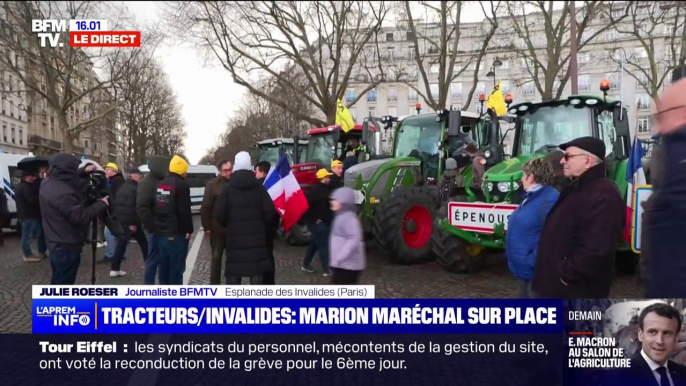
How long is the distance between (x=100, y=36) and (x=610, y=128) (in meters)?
6.05

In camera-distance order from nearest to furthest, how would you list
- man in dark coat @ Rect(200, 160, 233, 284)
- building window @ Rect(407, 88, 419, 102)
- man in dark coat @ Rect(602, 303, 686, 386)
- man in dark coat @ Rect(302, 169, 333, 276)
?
man in dark coat @ Rect(602, 303, 686, 386)
man in dark coat @ Rect(200, 160, 233, 284)
man in dark coat @ Rect(302, 169, 333, 276)
building window @ Rect(407, 88, 419, 102)

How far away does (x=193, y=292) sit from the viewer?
2615 millimetres

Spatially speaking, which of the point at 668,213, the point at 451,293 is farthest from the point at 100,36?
the point at 451,293

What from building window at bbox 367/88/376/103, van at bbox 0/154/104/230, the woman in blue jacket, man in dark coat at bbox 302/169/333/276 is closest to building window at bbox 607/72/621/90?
man in dark coat at bbox 302/169/333/276

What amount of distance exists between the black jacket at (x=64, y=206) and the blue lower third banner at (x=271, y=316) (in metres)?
1.51

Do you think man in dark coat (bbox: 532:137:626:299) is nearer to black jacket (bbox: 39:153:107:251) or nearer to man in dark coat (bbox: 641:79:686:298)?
man in dark coat (bbox: 641:79:686:298)

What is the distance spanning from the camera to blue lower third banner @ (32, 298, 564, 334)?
8.14 ft

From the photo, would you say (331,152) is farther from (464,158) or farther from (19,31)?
(19,31)

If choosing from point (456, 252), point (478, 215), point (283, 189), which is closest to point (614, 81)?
point (456, 252)

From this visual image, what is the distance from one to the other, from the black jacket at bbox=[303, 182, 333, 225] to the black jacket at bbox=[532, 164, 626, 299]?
169 inches

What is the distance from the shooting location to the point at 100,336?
2523 millimetres

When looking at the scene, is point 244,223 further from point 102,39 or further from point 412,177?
point 412,177

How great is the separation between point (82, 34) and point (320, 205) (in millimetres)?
3983

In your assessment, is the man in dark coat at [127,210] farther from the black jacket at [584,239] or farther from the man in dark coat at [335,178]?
the black jacket at [584,239]
